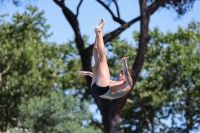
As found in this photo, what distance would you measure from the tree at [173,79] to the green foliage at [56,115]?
6100 millimetres

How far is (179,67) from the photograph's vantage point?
1933cm

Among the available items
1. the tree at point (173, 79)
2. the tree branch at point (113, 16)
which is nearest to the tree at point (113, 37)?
the tree branch at point (113, 16)

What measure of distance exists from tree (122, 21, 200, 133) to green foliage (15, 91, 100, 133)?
20.0ft

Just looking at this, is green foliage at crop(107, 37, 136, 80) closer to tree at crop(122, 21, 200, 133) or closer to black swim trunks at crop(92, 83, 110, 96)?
tree at crop(122, 21, 200, 133)

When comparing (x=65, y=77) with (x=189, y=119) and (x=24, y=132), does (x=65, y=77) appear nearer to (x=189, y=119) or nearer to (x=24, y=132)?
(x=189, y=119)

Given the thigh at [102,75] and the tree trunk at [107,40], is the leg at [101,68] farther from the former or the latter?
the tree trunk at [107,40]

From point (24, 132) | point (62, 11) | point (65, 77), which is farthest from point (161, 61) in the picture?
point (24, 132)

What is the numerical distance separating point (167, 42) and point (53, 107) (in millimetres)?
7367

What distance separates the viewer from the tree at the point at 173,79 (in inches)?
757

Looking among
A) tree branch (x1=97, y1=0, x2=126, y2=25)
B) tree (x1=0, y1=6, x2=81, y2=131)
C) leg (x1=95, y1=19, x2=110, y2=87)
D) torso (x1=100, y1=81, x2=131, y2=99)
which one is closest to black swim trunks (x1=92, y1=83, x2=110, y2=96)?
leg (x1=95, y1=19, x2=110, y2=87)

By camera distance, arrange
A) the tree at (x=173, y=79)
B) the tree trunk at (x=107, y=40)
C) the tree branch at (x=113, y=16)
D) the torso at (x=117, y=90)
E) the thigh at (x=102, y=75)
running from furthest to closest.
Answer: the tree at (x=173, y=79), the tree branch at (x=113, y=16), the tree trunk at (x=107, y=40), the torso at (x=117, y=90), the thigh at (x=102, y=75)

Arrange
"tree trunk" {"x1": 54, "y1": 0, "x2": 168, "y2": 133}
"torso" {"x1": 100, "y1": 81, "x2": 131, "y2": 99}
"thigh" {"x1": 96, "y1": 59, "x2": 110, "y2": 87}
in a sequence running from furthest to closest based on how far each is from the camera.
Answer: "tree trunk" {"x1": 54, "y1": 0, "x2": 168, "y2": 133}
"torso" {"x1": 100, "y1": 81, "x2": 131, "y2": 99}
"thigh" {"x1": 96, "y1": 59, "x2": 110, "y2": 87}

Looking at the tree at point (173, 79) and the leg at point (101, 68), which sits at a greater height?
the leg at point (101, 68)

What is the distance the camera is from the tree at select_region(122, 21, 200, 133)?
63.1ft
